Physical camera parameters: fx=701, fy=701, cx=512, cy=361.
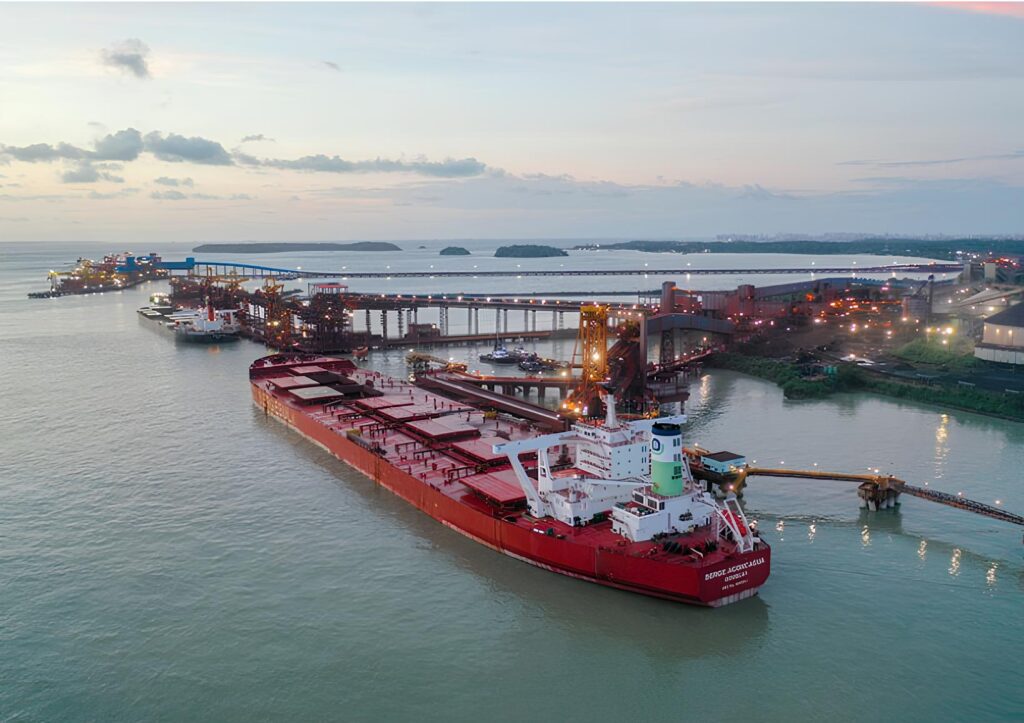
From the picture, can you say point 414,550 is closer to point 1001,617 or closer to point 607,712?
point 607,712

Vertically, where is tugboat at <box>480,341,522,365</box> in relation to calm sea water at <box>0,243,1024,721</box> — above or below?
above

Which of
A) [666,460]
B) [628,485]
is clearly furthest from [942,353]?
[666,460]

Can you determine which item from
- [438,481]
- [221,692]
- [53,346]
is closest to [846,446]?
[438,481]

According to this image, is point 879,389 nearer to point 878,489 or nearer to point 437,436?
point 878,489

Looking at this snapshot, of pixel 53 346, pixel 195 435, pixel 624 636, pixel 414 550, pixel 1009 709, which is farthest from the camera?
pixel 53 346

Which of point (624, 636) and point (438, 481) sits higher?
point (438, 481)

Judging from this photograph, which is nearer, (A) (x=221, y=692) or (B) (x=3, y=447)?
(A) (x=221, y=692)

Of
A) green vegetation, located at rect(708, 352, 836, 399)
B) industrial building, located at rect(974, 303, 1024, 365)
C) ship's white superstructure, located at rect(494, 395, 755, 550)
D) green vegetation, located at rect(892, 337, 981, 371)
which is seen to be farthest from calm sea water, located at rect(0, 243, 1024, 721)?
green vegetation, located at rect(892, 337, 981, 371)

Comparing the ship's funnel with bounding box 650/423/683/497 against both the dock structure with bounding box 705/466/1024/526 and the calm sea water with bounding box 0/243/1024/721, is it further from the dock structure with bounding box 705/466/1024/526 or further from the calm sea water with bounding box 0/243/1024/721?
the dock structure with bounding box 705/466/1024/526
